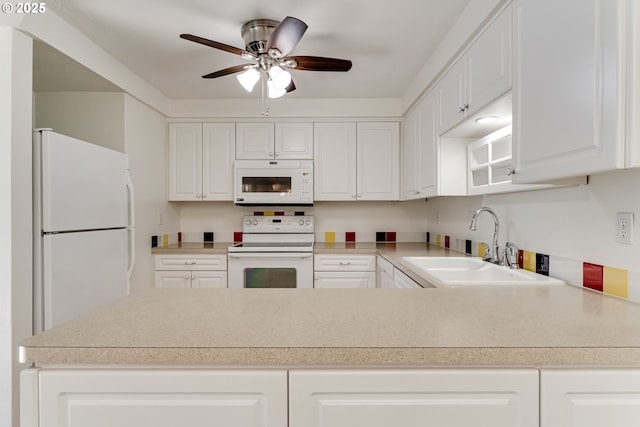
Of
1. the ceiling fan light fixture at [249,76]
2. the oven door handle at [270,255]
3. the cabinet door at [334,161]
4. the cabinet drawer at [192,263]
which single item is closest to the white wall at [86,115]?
the cabinet drawer at [192,263]

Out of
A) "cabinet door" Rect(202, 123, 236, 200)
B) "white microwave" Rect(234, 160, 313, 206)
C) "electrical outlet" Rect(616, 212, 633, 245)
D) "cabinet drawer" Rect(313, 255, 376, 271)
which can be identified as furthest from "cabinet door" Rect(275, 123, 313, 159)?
"electrical outlet" Rect(616, 212, 633, 245)

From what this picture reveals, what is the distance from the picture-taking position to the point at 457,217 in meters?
2.77

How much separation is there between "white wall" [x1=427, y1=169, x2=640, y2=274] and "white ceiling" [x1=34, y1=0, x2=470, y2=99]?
3.63 feet

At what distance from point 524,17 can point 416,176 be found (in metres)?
1.60

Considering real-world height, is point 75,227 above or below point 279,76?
below

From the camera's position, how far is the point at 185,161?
3250 mm

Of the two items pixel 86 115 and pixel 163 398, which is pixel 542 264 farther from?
pixel 86 115

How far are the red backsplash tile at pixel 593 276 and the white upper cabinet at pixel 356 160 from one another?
6.50 ft

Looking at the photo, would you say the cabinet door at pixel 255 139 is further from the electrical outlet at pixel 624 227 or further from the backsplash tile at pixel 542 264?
the electrical outlet at pixel 624 227

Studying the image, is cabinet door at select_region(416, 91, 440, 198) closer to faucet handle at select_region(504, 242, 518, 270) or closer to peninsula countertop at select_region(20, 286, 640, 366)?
faucet handle at select_region(504, 242, 518, 270)

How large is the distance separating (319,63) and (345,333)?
1662 mm

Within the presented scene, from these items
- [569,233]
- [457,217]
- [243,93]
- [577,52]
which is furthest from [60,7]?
[457,217]

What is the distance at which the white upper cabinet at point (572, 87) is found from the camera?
0.83m

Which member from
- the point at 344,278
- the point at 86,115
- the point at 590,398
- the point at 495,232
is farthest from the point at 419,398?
the point at 86,115
